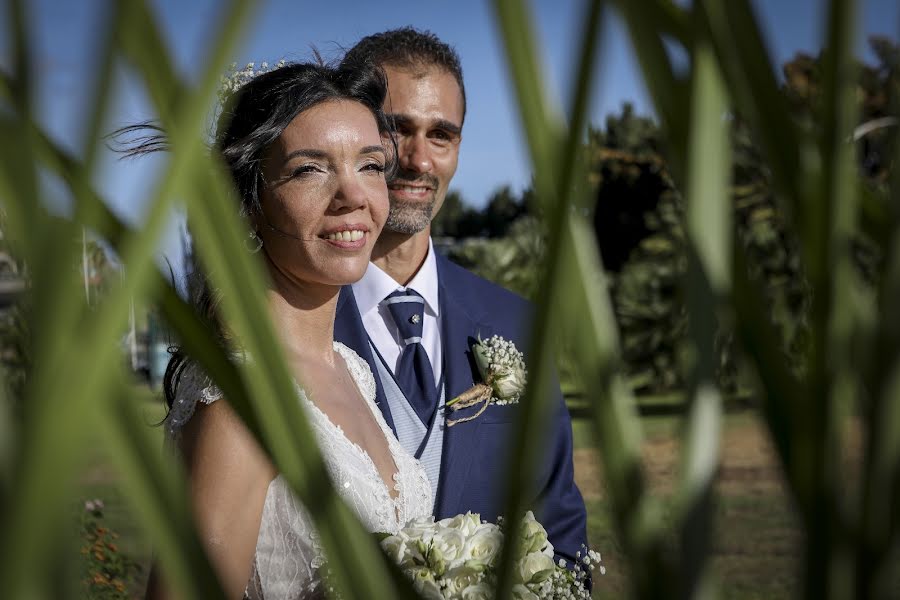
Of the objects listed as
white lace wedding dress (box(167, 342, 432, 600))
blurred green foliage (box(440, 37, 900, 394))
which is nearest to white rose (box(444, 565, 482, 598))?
white lace wedding dress (box(167, 342, 432, 600))

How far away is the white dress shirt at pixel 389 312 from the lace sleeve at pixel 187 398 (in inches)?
43.8

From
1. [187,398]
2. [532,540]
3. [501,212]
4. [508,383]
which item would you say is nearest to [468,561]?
[532,540]

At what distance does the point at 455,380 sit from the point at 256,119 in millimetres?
1144

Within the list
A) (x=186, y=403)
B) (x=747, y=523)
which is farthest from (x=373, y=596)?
(x=747, y=523)

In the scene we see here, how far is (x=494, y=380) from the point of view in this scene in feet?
9.66

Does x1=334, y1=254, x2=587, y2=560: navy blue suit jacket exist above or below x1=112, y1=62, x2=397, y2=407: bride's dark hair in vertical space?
below

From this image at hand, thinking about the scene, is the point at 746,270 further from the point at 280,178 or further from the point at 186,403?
the point at 280,178

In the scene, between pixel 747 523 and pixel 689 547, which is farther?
pixel 747 523

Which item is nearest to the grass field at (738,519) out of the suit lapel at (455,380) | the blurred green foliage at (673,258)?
the blurred green foliage at (673,258)

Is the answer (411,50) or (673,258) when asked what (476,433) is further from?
(673,258)

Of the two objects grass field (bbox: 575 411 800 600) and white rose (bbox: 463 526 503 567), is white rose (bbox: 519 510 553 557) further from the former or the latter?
grass field (bbox: 575 411 800 600)

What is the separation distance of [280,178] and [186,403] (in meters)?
0.54

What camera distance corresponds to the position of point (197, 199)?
1.49ft

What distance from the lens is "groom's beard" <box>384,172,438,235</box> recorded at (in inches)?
123
